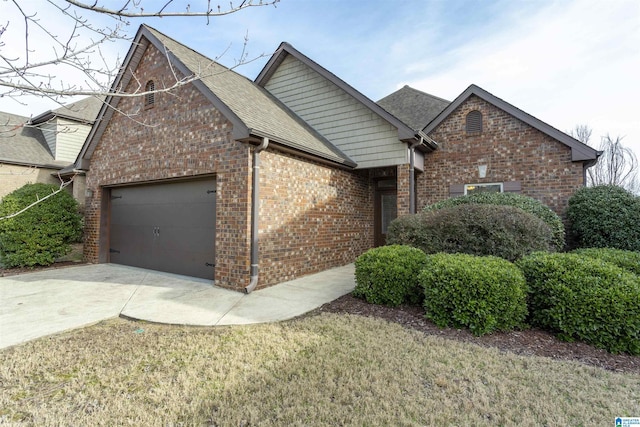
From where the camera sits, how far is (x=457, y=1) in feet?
22.2

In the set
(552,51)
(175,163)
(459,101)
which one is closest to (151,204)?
(175,163)

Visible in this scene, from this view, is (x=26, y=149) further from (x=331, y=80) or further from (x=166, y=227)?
(x=331, y=80)

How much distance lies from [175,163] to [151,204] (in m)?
1.65

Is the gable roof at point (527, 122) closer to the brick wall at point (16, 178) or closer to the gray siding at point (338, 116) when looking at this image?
the gray siding at point (338, 116)

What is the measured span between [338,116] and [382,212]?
338 cm

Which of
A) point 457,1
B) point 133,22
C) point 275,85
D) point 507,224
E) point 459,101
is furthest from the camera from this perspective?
Result: point 275,85

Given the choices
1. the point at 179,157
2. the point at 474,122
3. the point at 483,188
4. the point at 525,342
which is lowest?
the point at 525,342

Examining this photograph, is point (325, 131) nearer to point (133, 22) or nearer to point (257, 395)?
point (133, 22)

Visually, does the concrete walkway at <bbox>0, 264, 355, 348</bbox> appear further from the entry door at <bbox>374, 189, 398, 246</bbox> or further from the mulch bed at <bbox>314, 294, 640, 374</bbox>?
the entry door at <bbox>374, 189, 398, 246</bbox>

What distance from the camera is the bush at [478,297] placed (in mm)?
4082

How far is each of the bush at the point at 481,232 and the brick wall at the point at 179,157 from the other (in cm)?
346

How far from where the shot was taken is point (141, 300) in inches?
216

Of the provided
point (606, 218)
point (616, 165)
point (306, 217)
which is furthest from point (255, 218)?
point (616, 165)

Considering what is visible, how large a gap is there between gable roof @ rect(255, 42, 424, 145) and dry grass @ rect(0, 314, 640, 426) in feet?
17.9
